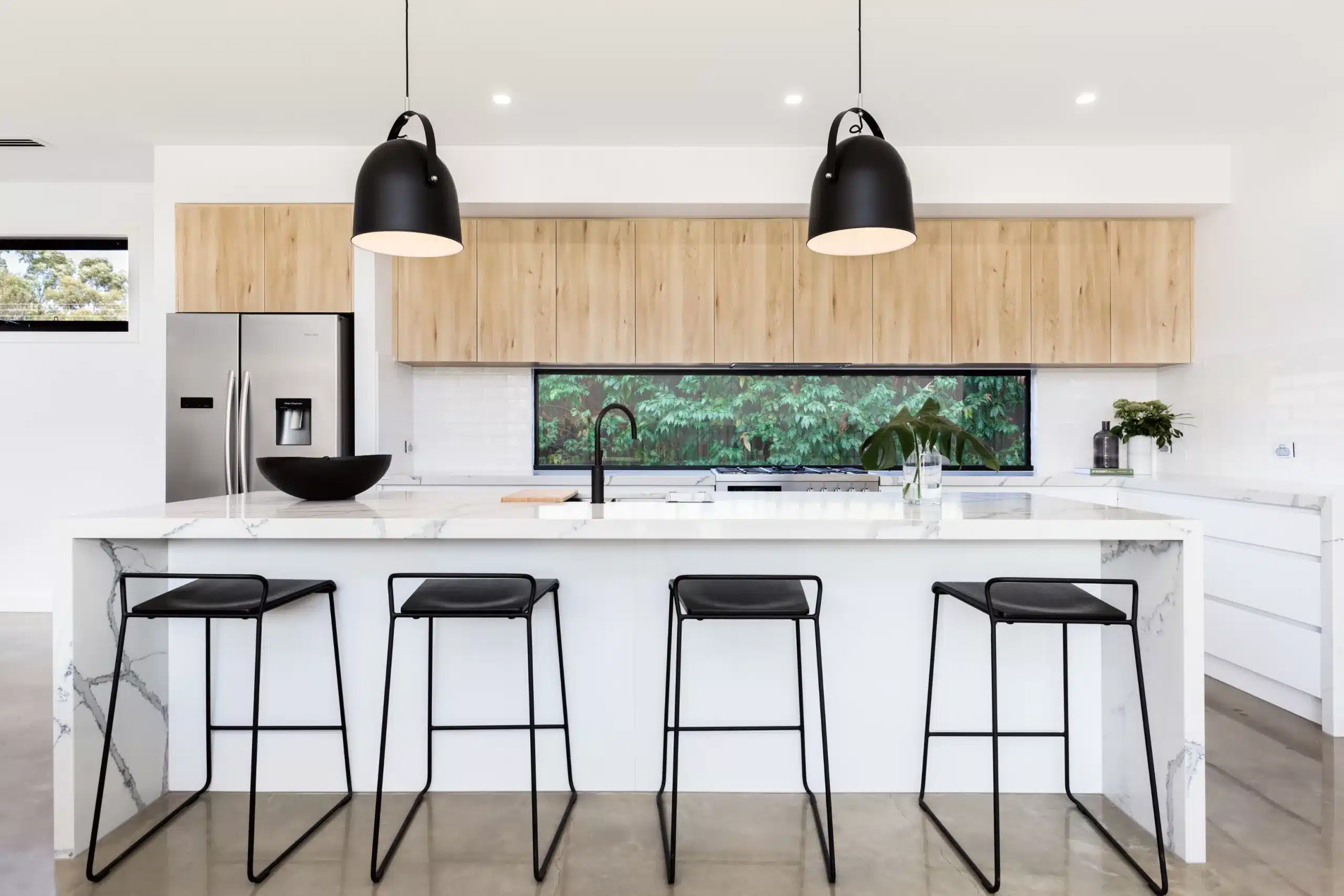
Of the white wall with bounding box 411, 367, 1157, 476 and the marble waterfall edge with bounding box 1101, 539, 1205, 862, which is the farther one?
the white wall with bounding box 411, 367, 1157, 476

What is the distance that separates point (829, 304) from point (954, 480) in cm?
122

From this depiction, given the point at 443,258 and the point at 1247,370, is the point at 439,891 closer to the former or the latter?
the point at 443,258

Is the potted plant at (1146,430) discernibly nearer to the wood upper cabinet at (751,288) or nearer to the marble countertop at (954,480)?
the marble countertop at (954,480)

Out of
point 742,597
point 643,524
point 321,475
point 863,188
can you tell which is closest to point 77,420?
point 321,475

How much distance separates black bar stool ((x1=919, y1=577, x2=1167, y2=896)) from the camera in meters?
1.81

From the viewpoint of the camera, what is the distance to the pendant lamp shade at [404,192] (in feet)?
7.01

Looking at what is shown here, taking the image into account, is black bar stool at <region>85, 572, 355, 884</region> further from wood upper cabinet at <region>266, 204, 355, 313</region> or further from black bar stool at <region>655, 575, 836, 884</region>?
wood upper cabinet at <region>266, 204, 355, 313</region>

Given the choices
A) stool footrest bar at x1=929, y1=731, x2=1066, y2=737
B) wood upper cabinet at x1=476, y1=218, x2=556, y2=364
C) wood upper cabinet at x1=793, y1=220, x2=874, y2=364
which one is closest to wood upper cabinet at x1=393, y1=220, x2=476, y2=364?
wood upper cabinet at x1=476, y1=218, x2=556, y2=364

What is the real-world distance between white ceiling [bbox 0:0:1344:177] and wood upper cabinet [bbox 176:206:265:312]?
1.23ft

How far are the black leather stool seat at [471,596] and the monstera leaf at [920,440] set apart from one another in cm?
103

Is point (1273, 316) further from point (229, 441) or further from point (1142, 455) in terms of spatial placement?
point (229, 441)

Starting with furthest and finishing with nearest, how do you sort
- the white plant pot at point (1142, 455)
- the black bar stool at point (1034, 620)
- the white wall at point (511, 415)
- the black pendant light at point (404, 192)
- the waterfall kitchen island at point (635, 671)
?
1. the white wall at point (511, 415)
2. the white plant pot at point (1142, 455)
3. the waterfall kitchen island at point (635, 671)
4. the black pendant light at point (404, 192)
5. the black bar stool at point (1034, 620)

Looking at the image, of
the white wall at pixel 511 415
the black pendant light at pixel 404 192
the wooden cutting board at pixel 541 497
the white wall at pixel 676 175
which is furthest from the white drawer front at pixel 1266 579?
the black pendant light at pixel 404 192

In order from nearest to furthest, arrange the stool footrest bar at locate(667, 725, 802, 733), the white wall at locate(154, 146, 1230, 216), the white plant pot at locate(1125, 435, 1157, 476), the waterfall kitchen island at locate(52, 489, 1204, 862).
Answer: the stool footrest bar at locate(667, 725, 802, 733)
the waterfall kitchen island at locate(52, 489, 1204, 862)
the white wall at locate(154, 146, 1230, 216)
the white plant pot at locate(1125, 435, 1157, 476)
